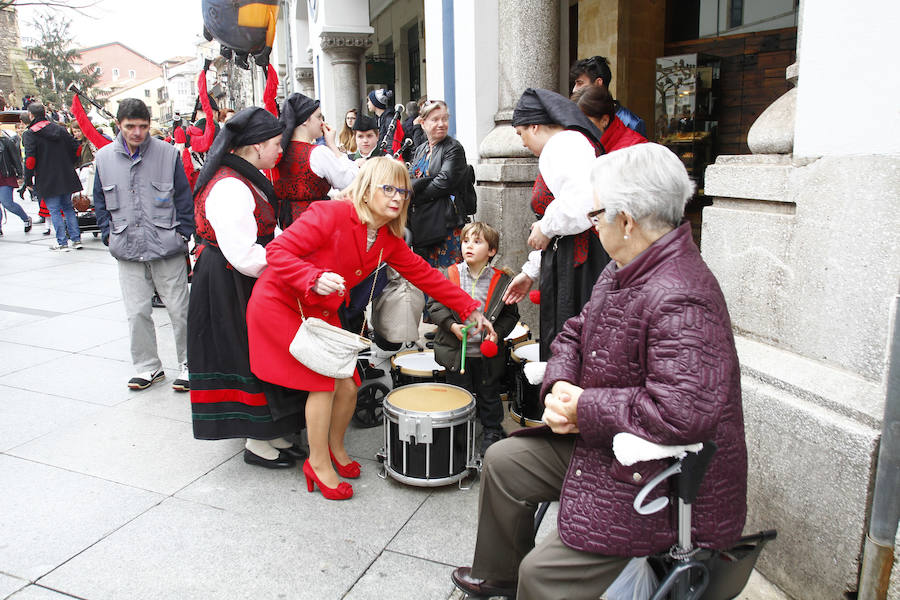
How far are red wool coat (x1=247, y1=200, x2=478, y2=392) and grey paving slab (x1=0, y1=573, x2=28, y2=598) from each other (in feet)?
4.12

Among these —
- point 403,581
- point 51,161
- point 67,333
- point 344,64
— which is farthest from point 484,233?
point 344,64

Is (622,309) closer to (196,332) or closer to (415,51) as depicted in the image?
(196,332)

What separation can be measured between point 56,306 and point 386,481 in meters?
5.64

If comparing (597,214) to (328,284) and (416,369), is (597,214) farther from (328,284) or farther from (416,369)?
(416,369)

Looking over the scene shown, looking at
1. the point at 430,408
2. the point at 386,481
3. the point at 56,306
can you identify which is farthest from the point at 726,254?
the point at 56,306

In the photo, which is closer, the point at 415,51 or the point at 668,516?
the point at 668,516

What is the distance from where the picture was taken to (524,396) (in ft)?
12.8

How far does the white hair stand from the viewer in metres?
1.77

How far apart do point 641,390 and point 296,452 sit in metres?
2.51

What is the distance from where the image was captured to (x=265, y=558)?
277 centimetres

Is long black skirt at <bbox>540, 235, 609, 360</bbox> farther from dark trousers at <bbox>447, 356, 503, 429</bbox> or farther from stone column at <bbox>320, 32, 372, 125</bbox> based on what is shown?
stone column at <bbox>320, 32, 372, 125</bbox>

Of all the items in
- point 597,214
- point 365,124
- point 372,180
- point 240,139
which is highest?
point 365,124

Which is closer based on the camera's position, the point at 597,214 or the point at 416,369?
the point at 597,214

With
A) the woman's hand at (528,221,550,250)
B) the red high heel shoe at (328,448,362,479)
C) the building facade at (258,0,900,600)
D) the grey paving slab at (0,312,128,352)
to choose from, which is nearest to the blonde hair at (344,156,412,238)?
the woman's hand at (528,221,550,250)
